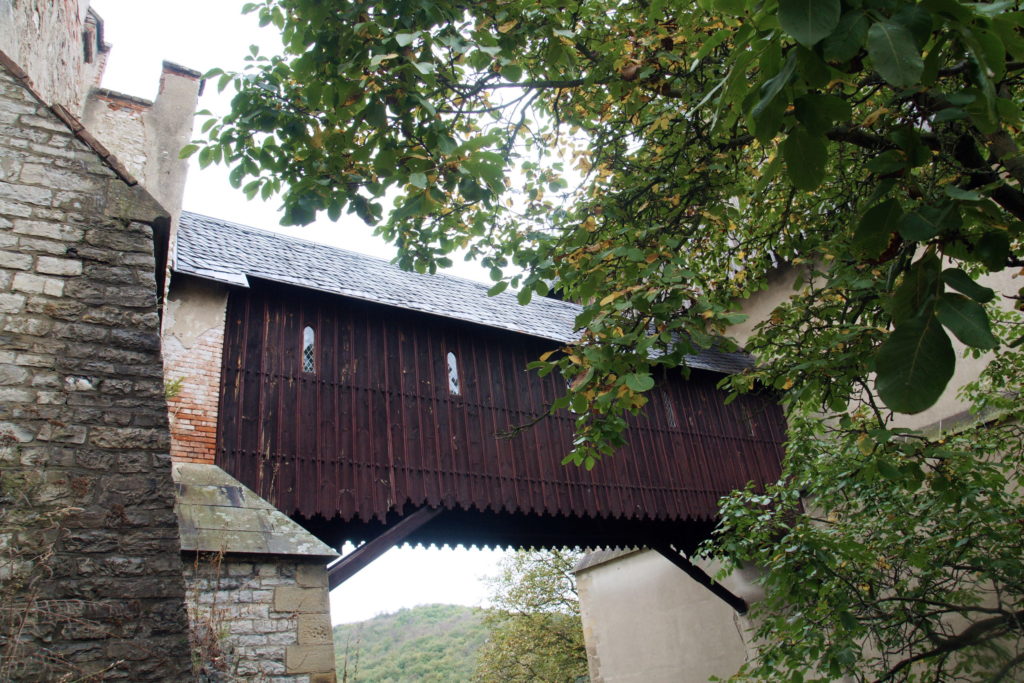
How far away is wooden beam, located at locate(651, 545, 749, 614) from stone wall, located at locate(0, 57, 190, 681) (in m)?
7.78

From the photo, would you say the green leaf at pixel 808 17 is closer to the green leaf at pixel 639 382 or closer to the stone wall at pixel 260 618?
the green leaf at pixel 639 382

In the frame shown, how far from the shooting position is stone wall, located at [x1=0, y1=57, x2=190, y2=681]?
124 inches

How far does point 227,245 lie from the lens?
8.23 m

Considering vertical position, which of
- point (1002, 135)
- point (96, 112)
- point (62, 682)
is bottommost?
point (62, 682)

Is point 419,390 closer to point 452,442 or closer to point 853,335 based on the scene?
point 452,442

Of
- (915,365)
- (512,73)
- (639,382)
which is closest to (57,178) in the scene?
(512,73)

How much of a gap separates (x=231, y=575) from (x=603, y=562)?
9504 millimetres

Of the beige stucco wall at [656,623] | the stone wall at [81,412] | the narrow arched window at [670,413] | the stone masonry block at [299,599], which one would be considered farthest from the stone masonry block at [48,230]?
the beige stucco wall at [656,623]

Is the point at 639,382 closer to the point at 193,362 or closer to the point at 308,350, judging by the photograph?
the point at 193,362

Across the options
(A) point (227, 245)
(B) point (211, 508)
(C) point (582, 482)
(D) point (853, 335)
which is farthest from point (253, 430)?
(D) point (853, 335)

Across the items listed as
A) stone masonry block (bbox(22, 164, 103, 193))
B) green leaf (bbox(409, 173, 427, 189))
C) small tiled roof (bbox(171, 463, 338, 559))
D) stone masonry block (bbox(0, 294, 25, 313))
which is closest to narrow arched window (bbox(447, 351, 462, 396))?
small tiled roof (bbox(171, 463, 338, 559))

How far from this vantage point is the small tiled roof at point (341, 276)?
7.44m

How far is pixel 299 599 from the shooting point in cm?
527

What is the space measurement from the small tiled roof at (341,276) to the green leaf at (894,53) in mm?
5534
